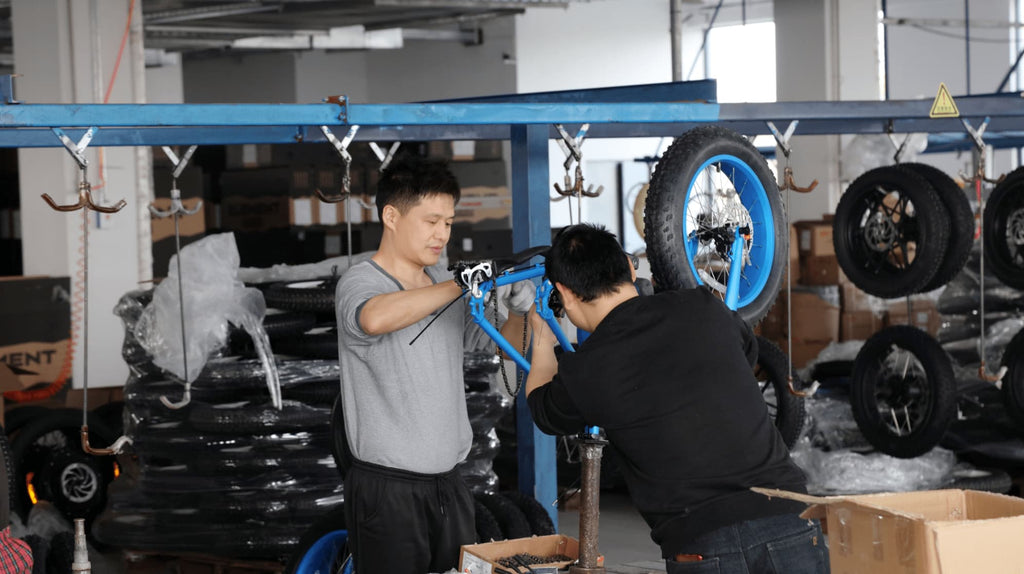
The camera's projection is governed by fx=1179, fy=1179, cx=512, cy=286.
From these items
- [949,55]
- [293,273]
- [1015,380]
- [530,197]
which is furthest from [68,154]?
[949,55]

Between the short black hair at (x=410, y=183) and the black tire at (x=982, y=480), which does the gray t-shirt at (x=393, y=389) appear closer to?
the short black hair at (x=410, y=183)

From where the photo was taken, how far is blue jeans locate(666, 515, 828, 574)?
2.37m

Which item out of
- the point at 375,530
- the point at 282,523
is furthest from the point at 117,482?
the point at 375,530

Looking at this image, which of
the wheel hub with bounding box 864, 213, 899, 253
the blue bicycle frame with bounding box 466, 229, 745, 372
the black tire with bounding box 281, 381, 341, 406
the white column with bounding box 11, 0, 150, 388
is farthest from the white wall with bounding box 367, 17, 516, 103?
the blue bicycle frame with bounding box 466, 229, 745, 372

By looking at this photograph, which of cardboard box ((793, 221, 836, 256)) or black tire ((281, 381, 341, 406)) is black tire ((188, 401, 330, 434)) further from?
cardboard box ((793, 221, 836, 256))

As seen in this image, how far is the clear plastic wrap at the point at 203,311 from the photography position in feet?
16.3

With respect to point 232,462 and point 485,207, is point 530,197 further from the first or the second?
point 485,207

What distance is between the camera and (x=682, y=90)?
A: 13.4ft

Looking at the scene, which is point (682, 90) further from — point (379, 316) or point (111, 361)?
point (111, 361)

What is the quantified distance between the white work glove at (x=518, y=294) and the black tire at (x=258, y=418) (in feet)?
6.84

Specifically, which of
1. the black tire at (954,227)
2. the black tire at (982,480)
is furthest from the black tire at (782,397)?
the black tire at (982,480)

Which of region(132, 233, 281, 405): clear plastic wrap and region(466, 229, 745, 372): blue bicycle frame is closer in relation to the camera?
region(466, 229, 745, 372): blue bicycle frame

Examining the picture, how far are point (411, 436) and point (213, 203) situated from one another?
8431 mm

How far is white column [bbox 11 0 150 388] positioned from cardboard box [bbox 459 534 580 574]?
16.1 ft
